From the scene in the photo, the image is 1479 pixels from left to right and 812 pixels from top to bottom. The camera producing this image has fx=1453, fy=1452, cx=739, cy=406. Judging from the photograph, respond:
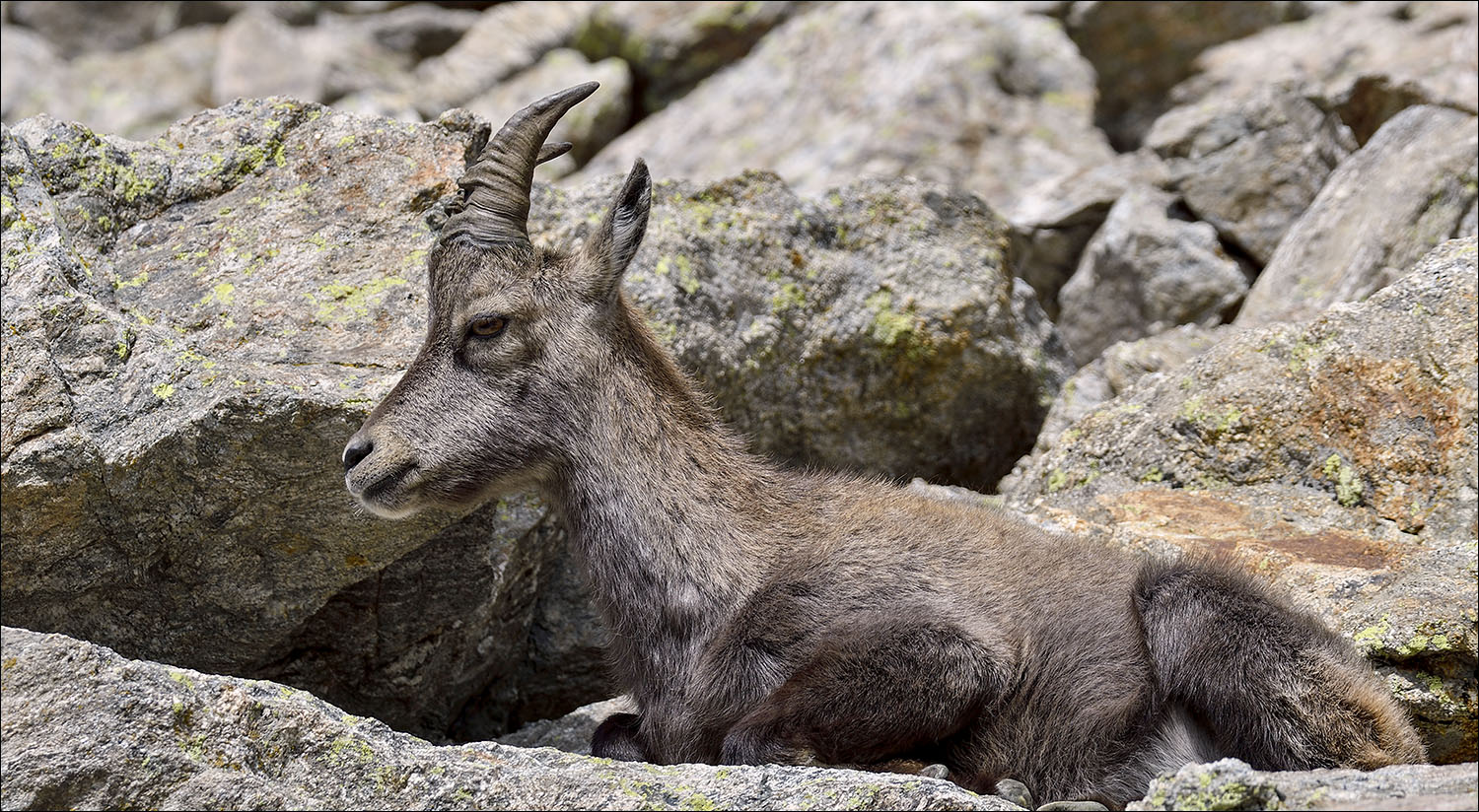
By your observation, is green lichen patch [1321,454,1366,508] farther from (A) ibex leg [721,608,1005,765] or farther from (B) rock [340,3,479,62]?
(B) rock [340,3,479,62]

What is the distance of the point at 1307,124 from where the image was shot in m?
12.9

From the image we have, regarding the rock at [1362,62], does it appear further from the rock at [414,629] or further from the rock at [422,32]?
the rock at [422,32]

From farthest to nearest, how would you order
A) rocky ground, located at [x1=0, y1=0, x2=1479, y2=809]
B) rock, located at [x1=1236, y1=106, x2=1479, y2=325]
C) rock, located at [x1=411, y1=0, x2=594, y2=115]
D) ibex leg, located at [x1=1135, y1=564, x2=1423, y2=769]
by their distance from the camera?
1. rock, located at [x1=411, y1=0, x2=594, y2=115]
2. rock, located at [x1=1236, y1=106, x2=1479, y2=325]
3. ibex leg, located at [x1=1135, y1=564, x2=1423, y2=769]
4. rocky ground, located at [x1=0, y1=0, x2=1479, y2=809]

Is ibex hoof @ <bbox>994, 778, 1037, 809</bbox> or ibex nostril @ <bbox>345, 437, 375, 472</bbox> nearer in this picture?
ibex hoof @ <bbox>994, 778, 1037, 809</bbox>

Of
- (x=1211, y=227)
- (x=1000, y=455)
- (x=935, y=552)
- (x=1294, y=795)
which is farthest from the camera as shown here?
(x=1211, y=227)

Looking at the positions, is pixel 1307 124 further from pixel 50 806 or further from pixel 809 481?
pixel 50 806

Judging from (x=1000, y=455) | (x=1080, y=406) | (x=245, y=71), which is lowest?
(x=245, y=71)

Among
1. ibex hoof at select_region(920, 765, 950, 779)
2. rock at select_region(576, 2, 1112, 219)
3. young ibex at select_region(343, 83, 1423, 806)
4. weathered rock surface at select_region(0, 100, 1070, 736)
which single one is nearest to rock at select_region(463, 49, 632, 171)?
rock at select_region(576, 2, 1112, 219)

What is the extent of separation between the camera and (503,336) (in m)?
7.36

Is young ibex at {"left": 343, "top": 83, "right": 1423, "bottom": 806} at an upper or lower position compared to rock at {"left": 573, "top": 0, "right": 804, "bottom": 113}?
upper

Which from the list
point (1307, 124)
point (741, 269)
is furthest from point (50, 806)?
point (1307, 124)

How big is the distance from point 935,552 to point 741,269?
11.3 feet

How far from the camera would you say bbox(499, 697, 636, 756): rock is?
7.78 m

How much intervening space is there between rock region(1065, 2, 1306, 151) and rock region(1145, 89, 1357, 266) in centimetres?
308
